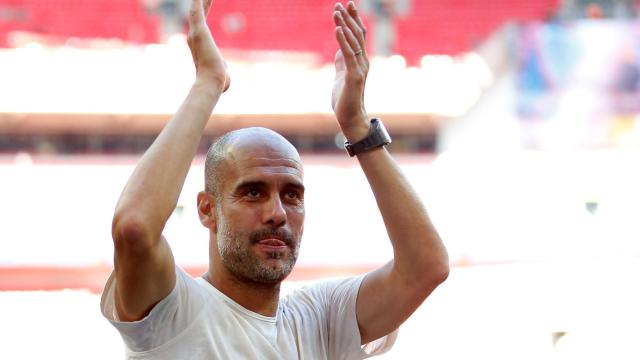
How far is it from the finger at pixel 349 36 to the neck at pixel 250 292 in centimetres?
53

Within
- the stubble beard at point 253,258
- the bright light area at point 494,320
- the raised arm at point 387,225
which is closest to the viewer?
the stubble beard at point 253,258

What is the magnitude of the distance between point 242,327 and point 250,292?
0.09 m

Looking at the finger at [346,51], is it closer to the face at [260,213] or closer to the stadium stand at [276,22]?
the face at [260,213]

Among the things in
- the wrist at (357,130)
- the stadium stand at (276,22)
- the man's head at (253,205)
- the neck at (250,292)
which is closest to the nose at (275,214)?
the man's head at (253,205)

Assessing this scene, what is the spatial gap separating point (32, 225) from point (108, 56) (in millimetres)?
3167

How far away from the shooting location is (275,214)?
187 cm

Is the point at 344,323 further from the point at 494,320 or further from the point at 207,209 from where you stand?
the point at 494,320

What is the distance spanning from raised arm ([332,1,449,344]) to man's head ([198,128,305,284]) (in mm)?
158

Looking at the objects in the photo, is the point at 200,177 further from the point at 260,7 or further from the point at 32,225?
the point at 260,7

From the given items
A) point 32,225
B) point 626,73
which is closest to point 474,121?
point 626,73

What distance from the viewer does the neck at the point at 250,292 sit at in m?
1.94

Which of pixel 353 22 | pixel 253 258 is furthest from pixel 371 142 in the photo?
pixel 253 258

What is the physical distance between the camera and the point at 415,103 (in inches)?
520

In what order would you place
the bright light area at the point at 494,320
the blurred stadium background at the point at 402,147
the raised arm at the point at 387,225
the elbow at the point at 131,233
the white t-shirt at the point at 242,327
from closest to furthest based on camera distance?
the elbow at the point at 131,233 → the white t-shirt at the point at 242,327 → the raised arm at the point at 387,225 → the bright light area at the point at 494,320 → the blurred stadium background at the point at 402,147
